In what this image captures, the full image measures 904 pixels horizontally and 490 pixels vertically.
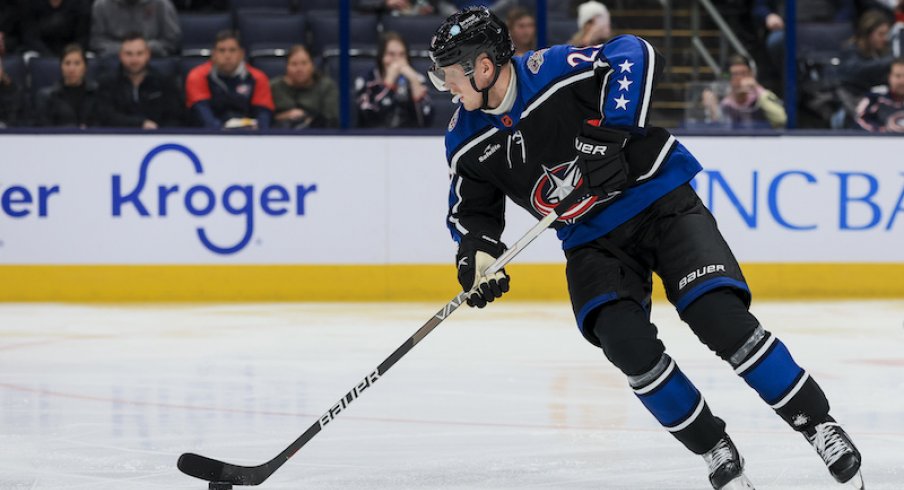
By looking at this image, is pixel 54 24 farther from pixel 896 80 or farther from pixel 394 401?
pixel 896 80

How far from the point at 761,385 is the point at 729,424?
1032 mm

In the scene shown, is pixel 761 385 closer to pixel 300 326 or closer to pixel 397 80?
pixel 300 326

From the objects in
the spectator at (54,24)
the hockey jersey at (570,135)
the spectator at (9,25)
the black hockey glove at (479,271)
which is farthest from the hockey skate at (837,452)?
the spectator at (9,25)

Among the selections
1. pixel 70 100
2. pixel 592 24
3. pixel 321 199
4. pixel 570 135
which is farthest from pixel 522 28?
pixel 570 135

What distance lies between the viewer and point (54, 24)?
6980 mm

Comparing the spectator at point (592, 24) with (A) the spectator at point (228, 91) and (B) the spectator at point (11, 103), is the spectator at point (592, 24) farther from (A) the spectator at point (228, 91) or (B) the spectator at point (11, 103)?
(B) the spectator at point (11, 103)

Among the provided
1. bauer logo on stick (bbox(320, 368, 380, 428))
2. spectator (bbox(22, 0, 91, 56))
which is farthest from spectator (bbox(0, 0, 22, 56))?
bauer logo on stick (bbox(320, 368, 380, 428))

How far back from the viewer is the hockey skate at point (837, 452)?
282cm

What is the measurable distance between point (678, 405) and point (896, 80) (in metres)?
4.72

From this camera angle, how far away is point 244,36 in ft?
23.5

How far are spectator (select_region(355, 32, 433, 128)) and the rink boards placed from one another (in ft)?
0.36

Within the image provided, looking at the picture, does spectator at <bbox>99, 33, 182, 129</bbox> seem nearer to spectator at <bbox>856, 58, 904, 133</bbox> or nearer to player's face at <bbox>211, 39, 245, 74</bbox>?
player's face at <bbox>211, 39, 245, 74</bbox>

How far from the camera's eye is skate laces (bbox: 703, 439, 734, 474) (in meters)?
2.89

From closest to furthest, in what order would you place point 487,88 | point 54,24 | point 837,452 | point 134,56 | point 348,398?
point 837,452
point 487,88
point 348,398
point 134,56
point 54,24
